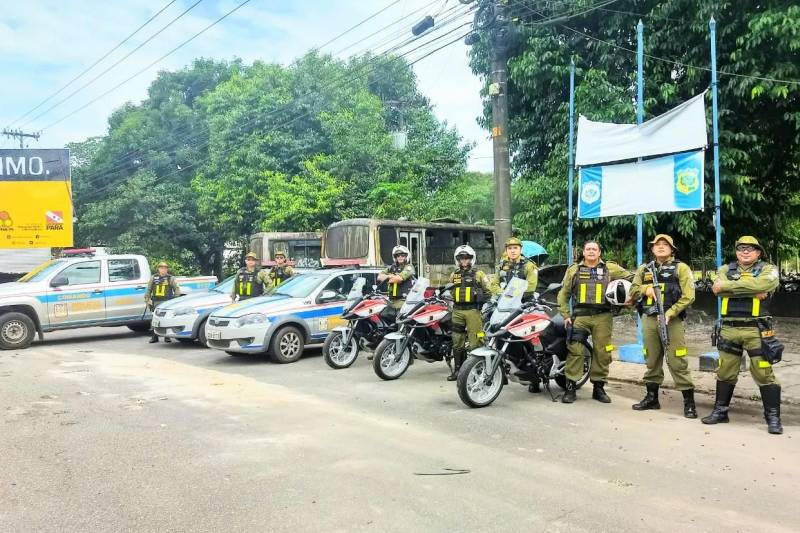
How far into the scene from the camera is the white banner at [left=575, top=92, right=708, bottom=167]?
28.0 ft

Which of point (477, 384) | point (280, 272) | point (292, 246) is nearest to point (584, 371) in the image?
point (477, 384)

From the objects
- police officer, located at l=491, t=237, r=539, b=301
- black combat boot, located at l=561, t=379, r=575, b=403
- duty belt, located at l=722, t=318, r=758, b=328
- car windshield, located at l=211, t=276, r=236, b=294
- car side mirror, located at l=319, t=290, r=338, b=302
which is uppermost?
police officer, located at l=491, t=237, r=539, b=301

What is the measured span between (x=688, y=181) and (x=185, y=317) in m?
8.49

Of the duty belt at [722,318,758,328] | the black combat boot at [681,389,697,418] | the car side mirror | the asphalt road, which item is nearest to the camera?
the asphalt road

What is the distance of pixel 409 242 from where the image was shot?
18.8m

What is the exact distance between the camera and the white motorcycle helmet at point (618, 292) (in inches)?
271

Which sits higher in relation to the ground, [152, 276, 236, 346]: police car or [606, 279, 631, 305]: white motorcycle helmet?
[606, 279, 631, 305]: white motorcycle helmet

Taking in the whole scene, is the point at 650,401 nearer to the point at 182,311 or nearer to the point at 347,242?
the point at 182,311

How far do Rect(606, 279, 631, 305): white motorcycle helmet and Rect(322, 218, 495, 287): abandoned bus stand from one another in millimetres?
11025

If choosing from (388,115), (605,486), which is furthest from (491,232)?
(388,115)

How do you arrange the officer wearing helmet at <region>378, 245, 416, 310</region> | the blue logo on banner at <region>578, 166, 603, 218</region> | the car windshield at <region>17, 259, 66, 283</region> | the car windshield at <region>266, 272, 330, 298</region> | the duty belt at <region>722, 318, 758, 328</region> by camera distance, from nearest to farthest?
the duty belt at <region>722, 318, 758, 328</region>, the officer wearing helmet at <region>378, 245, 416, 310</region>, the blue logo on banner at <region>578, 166, 603, 218</region>, the car windshield at <region>266, 272, 330, 298</region>, the car windshield at <region>17, 259, 66, 283</region>

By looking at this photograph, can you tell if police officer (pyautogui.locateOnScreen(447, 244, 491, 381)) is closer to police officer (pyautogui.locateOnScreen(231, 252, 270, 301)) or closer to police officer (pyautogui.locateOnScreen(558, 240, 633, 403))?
police officer (pyautogui.locateOnScreen(558, 240, 633, 403))

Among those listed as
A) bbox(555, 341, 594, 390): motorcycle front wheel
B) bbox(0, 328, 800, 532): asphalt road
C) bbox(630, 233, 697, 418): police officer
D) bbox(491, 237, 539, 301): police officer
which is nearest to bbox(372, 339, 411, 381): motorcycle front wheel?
bbox(0, 328, 800, 532): asphalt road

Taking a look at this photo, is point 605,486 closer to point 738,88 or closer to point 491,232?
point 738,88
